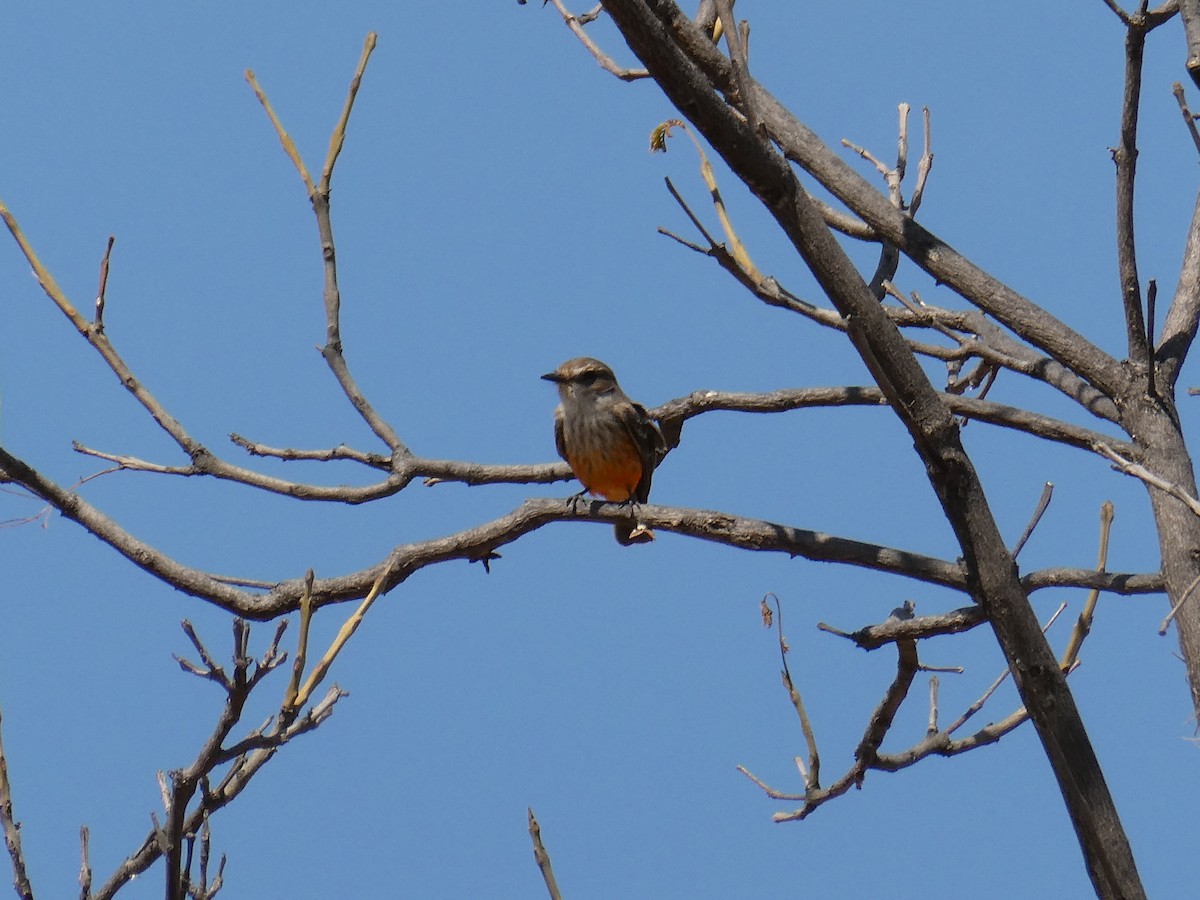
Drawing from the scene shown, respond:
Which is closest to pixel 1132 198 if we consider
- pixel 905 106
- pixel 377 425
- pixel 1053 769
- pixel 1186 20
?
pixel 1186 20

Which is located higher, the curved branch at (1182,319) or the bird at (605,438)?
the bird at (605,438)

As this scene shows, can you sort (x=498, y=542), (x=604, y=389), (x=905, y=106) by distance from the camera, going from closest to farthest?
(x=498, y=542)
(x=905, y=106)
(x=604, y=389)

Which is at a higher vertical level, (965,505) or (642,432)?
(642,432)

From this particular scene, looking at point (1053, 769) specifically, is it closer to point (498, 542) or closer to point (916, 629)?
point (916, 629)

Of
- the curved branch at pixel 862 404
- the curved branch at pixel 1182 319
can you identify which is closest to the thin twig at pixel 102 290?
the curved branch at pixel 862 404

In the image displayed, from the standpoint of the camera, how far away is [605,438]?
286 inches

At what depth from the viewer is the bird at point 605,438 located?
23.4ft

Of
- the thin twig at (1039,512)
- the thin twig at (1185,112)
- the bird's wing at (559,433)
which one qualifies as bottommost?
the thin twig at (1039,512)

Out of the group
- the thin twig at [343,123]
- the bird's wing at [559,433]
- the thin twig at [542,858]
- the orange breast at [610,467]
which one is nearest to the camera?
the thin twig at [542,858]

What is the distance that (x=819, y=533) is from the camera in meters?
4.32

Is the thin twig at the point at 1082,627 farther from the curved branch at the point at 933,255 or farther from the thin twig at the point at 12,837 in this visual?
the thin twig at the point at 12,837

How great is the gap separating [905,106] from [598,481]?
2.47 metres

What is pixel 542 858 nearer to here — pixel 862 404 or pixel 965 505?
pixel 965 505

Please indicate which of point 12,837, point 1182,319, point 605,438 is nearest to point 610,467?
point 605,438
